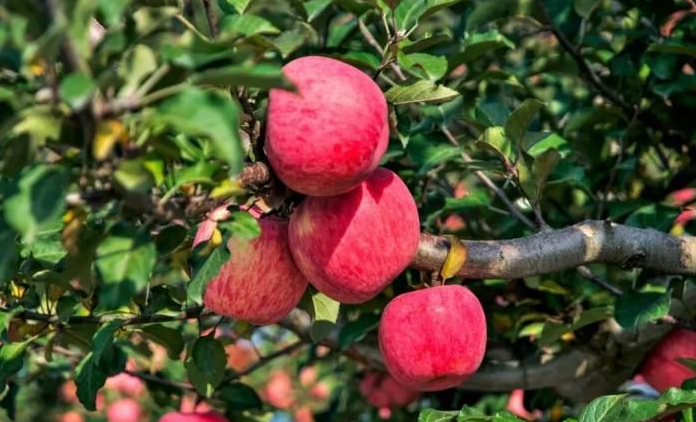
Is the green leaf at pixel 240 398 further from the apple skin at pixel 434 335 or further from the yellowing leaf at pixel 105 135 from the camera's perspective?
the yellowing leaf at pixel 105 135

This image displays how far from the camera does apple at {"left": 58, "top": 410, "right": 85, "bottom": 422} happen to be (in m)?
2.69

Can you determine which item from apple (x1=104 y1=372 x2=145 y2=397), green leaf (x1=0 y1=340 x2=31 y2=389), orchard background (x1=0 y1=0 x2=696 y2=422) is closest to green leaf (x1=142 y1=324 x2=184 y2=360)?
orchard background (x1=0 y1=0 x2=696 y2=422)

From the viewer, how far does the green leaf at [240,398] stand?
62.2 inches

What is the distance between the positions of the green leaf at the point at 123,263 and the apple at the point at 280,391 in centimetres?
232

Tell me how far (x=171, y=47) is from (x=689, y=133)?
1.10 meters

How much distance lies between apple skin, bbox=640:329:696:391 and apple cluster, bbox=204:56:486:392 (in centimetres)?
43

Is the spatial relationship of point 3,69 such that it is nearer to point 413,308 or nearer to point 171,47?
point 171,47

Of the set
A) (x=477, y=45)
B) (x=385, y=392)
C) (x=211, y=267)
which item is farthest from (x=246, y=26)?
(x=385, y=392)

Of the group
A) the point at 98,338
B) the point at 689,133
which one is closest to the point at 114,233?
the point at 98,338

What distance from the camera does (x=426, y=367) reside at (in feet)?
3.94

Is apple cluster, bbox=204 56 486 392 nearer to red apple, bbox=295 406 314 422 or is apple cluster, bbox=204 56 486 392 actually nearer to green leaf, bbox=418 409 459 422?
green leaf, bbox=418 409 459 422

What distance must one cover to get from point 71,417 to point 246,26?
1967 millimetres

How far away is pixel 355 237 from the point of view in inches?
42.8

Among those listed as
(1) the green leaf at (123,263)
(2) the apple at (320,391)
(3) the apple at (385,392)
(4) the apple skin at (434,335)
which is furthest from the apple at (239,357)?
(1) the green leaf at (123,263)
